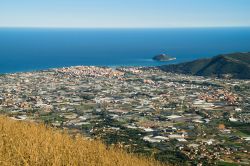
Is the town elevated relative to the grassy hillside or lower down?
lower down

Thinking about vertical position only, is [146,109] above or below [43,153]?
below

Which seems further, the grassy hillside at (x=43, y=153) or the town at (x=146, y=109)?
the town at (x=146, y=109)

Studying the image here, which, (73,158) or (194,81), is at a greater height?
(73,158)

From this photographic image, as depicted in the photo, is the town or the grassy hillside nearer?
the grassy hillside

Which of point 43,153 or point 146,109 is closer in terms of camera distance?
point 43,153

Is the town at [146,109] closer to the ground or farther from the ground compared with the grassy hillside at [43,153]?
closer to the ground

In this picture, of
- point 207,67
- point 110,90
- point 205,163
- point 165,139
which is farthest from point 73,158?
point 207,67

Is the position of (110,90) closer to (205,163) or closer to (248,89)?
(248,89)

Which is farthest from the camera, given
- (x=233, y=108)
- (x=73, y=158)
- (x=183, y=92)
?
(x=183, y=92)
